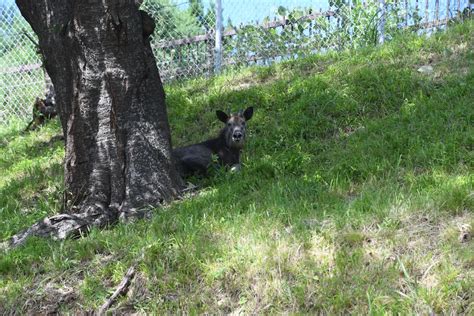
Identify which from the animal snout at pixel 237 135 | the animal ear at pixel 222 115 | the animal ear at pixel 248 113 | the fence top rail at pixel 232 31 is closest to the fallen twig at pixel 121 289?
the animal snout at pixel 237 135

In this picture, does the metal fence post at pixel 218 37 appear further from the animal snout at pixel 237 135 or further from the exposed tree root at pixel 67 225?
the exposed tree root at pixel 67 225

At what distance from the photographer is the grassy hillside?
4.72 meters

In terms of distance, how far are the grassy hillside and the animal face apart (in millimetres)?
336

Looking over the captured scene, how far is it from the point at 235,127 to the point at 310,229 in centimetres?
369

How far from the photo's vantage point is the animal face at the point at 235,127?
8.80 metres

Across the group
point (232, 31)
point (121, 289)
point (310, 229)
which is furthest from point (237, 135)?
point (232, 31)

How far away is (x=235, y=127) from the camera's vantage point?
29.3 ft

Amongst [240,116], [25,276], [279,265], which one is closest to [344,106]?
[240,116]

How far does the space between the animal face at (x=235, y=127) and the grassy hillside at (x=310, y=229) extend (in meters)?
0.34

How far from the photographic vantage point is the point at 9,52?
15.4 metres

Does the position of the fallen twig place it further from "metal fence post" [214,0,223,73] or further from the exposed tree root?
"metal fence post" [214,0,223,73]

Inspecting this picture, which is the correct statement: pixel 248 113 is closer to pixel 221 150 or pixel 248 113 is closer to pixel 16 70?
pixel 221 150

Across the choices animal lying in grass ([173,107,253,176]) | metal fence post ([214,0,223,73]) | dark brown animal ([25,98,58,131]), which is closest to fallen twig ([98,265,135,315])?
animal lying in grass ([173,107,253,176])

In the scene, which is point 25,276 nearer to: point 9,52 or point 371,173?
point 371,173
